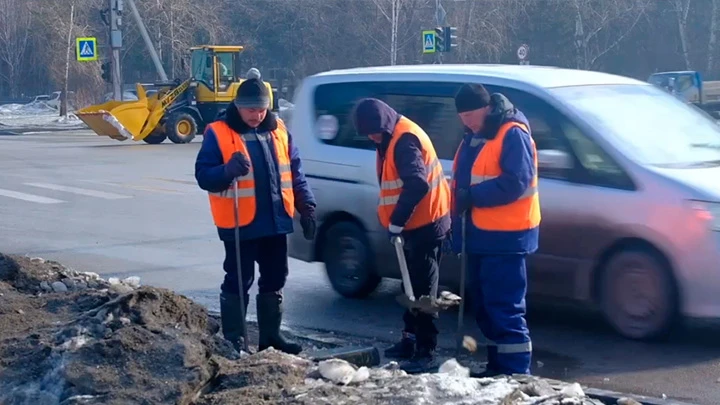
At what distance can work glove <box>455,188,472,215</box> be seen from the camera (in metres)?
6.43

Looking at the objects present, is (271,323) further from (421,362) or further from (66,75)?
(66,75)

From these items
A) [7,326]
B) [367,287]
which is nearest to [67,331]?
[7,326]

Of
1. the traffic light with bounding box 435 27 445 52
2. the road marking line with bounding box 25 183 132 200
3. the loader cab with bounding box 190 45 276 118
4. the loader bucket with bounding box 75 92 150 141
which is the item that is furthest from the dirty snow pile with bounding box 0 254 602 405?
the traffic light with bounding box 435 27 445 52

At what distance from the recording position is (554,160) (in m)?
8.04

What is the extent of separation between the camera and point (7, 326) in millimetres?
6809

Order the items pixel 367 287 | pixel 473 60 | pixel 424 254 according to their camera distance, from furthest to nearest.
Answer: pixel 473 60
pixel 367 287
pixel 424 254

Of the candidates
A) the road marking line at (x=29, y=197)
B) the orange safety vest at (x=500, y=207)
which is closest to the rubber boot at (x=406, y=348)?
the orange safety vest at (x=500, y=207)

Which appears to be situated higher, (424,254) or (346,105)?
(346,105)

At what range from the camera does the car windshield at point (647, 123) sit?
312 inches

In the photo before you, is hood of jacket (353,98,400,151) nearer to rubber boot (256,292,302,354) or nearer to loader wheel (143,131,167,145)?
rubber boot (256,292,302,354)

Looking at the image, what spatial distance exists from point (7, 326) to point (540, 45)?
1932 inches

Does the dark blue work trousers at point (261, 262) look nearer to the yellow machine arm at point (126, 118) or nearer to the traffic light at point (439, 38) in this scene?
the yellow machine arm at point (126, 118)

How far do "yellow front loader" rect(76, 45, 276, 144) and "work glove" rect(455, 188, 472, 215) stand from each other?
24480 millimetres

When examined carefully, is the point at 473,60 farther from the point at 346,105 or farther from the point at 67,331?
the point at 67,331
